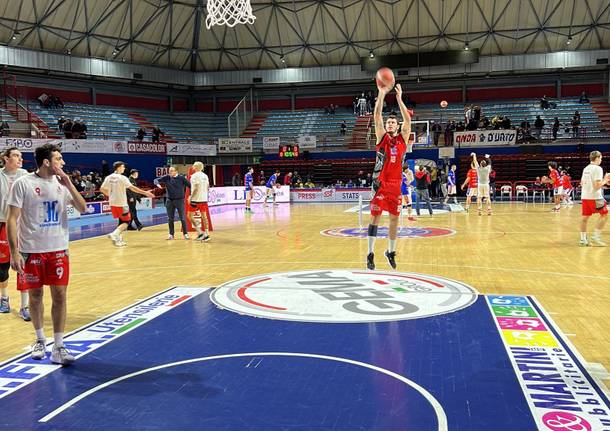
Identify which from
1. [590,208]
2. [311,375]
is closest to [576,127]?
[590,208]

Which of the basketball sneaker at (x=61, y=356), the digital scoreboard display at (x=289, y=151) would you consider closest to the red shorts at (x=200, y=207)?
the basketball sneaker at (x=61, y=356)

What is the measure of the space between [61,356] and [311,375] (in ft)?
7.26

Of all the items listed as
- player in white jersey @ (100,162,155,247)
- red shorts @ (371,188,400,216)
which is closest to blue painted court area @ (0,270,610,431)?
red shorts @ (371,188,400,216)

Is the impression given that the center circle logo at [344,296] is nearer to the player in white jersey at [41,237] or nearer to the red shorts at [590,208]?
the player in white jersey at [41,237]

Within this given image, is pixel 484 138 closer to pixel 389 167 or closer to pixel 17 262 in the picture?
pixel 389 167

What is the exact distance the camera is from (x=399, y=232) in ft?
49.4

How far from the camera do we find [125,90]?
133 ft

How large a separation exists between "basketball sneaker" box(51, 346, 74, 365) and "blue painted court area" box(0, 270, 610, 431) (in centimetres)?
7

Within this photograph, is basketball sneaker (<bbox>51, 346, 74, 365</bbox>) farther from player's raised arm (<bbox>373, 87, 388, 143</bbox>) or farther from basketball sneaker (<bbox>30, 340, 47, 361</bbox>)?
player's raised arm (<bbox>373, 87, 388, 143</bbox>)

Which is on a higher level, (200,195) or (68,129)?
(68,129)

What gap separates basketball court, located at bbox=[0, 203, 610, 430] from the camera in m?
3.66

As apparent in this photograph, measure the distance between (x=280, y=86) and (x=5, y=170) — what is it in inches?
1495

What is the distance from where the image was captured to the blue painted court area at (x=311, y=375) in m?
3.56

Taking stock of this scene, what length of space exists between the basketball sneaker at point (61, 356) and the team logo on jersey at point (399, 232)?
1004 centimetres
